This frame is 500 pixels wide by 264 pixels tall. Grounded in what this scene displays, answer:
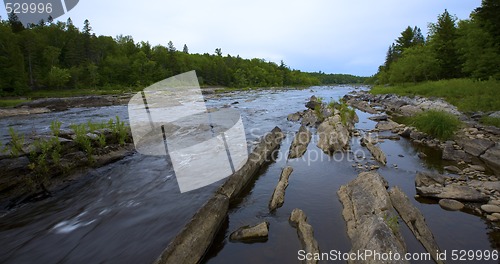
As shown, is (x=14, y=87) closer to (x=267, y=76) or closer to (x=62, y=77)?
(x=62, y=77)

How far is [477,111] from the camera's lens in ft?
62.3

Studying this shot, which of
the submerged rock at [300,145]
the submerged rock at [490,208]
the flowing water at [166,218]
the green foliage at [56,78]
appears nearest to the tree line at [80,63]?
the green foliage at [56,78]

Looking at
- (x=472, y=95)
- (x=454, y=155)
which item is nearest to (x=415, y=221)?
(x=454, y=155)

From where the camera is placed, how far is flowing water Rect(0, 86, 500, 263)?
584 centimetres

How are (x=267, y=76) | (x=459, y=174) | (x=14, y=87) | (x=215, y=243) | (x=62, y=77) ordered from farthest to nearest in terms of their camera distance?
(x=267, y=76)
(x=62, y=77)
(x=14, y=87)
(x=459, y=174)
(x=215, y=243)

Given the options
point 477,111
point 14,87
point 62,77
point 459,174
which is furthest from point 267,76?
point 459,174

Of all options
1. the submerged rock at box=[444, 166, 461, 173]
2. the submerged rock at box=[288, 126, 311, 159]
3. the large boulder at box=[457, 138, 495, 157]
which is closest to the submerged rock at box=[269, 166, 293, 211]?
the submerged rock at box=[288, 126, 311, 159]

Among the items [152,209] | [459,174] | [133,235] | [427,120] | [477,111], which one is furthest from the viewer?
[477,111]

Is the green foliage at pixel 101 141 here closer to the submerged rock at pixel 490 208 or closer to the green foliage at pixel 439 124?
the submerged rock at pixel 490 208

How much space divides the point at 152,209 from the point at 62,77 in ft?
251

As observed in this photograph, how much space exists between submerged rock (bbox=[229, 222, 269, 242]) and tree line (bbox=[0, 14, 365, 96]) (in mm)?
45889

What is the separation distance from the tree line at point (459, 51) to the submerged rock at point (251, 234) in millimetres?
32719

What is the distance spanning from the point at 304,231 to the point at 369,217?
1587 millimetres

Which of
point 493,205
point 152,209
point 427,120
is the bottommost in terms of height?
point 152,209
